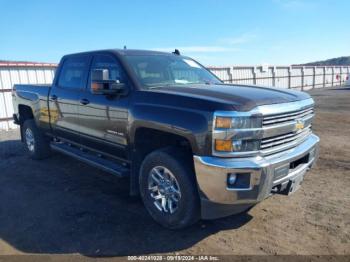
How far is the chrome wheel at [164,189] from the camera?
373 centimetres

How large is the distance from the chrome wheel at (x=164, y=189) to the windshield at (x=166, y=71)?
1125mm

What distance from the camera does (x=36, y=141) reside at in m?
6.97

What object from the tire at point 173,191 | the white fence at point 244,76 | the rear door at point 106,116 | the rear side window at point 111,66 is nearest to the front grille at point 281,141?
the tire at point 173,191

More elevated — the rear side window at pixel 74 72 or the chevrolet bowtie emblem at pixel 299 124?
the rear side window at pixel 74 72

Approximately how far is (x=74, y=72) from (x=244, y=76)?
2198cm

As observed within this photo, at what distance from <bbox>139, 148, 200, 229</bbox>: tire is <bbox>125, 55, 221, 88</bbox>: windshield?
1023 millimetres

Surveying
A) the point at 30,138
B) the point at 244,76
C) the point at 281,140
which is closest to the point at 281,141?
the point at 281,140

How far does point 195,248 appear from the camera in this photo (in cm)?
348

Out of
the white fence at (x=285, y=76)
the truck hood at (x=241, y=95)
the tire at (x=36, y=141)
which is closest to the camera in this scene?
the truck hood at (x=241, y=95)

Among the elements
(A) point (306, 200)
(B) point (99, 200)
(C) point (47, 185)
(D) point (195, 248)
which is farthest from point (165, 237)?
(C) point (47, 185)

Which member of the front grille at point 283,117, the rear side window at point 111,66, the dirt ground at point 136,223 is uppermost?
the rear side window at point 111,66

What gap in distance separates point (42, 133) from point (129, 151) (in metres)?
3.40

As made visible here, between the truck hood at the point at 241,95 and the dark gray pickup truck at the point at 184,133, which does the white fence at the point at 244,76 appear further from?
the truck hood at the point at 241,95

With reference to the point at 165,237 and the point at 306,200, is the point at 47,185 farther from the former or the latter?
the point at 306,200
